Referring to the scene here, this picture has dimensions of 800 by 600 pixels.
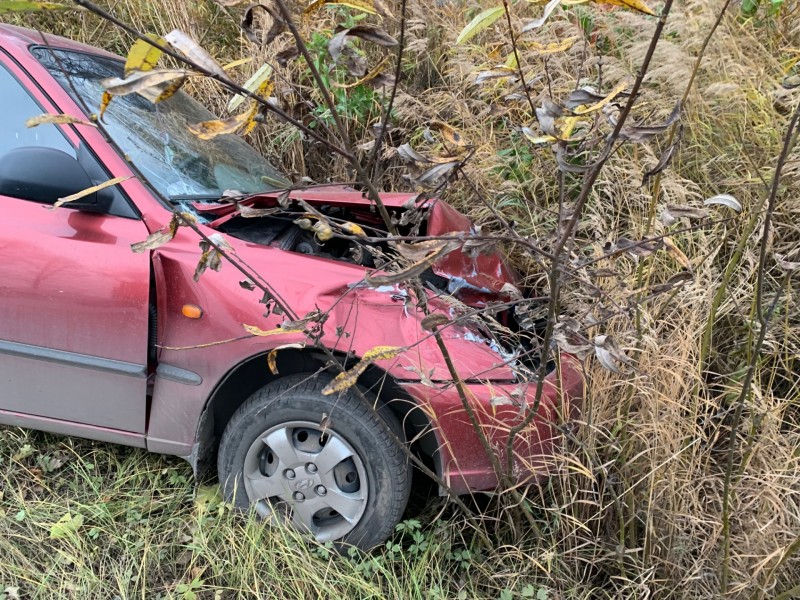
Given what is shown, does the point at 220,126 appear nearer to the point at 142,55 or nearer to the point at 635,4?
the point at 142,55

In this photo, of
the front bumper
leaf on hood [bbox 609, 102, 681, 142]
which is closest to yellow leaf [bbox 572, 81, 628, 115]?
leaf on hood [bbox 609, 102, 681, 142]

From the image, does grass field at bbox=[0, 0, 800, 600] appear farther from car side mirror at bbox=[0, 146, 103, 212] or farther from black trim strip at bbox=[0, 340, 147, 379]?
car side mirror at bbox=[0, 146, 103, 212]

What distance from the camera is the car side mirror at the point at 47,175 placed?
5.92ft

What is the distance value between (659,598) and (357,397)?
1123 millimetres

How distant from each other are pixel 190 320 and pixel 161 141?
2.60ft

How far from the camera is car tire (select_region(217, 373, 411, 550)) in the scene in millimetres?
1896

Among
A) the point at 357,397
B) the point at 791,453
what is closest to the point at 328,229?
the point at 357,397

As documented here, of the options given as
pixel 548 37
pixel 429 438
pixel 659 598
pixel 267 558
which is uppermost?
pixel 548 37

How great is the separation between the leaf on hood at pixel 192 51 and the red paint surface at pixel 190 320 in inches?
36.5

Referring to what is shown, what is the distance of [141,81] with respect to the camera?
0.92 metres

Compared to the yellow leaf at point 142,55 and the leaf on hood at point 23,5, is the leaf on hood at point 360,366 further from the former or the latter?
the leaf on hood at point 23,5

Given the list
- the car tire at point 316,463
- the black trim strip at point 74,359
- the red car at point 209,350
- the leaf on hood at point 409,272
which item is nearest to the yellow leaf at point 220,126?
the leaf on hood at point 409,272

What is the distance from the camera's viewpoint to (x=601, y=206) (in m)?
2.61

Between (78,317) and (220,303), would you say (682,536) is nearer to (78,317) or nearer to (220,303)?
(220,303)
